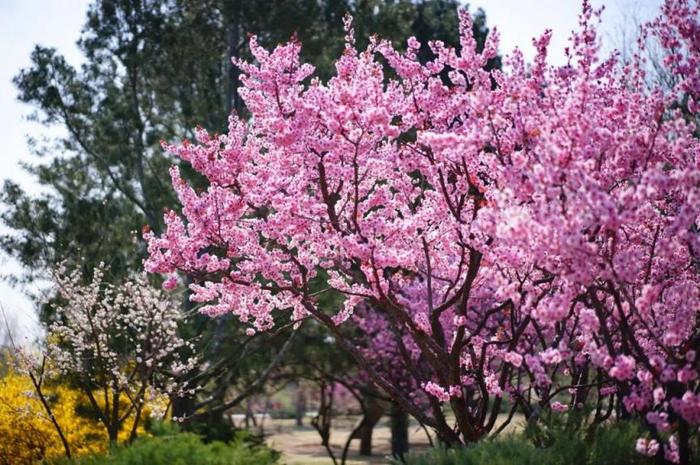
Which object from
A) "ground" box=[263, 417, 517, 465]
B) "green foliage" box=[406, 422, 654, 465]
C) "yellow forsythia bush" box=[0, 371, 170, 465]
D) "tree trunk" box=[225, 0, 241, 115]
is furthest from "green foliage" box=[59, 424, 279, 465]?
"ground" box=[263, 417, 517, 465]

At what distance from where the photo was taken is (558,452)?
5324 mm

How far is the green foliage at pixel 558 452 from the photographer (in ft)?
17.1

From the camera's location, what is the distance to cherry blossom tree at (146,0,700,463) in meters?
5.07

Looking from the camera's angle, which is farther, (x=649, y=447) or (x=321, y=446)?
(x=321, y=446)

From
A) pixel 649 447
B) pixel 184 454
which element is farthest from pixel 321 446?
pixel 649 447

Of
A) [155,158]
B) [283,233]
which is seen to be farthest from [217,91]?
[283,233]

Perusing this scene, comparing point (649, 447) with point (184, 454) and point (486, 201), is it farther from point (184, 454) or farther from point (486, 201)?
point (184, 454)

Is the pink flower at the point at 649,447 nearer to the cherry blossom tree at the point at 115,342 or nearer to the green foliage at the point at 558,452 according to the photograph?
the green foliage at the point at 558,452

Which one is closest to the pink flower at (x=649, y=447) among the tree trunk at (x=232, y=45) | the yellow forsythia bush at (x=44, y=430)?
the yellow forsythia bush at (x=44, y=430)

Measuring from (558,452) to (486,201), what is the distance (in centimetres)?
192

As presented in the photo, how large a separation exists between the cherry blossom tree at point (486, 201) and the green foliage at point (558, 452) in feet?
0.75

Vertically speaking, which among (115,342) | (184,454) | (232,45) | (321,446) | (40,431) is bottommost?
(321,446)

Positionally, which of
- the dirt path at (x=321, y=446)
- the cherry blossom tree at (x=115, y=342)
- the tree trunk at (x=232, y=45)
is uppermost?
the tree trunk at (x=232, y=45)

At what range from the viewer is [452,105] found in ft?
22.2
